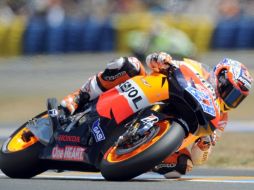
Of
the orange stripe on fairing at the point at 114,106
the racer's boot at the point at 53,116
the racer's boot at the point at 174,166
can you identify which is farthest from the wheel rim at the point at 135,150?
the racer's boot at the point at 53,116

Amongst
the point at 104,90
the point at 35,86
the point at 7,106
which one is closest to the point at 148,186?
the point at 104,90

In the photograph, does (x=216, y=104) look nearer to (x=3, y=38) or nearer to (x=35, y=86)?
(x=35, y=86)

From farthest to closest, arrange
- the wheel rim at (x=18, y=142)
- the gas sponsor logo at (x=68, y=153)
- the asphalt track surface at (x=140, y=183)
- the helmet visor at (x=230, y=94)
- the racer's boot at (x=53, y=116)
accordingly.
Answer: the wheel rim at (x=18, y=142) → the racer's boot at (x=53, y=116) → the helmet visor at (x=230, y=94) → the gas sponsor logo at (x=68, y=153) → the asphalt track surface at (x=140, y=183)

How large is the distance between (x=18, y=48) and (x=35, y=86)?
3899 millimetres

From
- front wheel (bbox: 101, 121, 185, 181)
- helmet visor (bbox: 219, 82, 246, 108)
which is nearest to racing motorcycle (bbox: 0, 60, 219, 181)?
front wheel (bbox: 101, 121, 185, 181)

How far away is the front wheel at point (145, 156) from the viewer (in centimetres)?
677

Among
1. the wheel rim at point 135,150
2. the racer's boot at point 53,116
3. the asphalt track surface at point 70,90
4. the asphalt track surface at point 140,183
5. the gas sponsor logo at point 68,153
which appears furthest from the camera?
the racer's boot at point 53,116

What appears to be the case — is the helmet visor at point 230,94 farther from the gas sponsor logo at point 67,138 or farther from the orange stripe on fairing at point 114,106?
the gas sponsor logo at point 67,138

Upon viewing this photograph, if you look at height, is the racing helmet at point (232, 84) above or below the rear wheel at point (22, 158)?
above

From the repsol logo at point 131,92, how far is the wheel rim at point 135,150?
35 cm

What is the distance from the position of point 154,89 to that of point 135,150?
25.6 inches

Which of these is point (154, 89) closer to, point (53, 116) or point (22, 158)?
point (53, 116)

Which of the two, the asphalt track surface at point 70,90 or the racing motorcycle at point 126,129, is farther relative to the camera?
the racing motorcycle at point 126,129

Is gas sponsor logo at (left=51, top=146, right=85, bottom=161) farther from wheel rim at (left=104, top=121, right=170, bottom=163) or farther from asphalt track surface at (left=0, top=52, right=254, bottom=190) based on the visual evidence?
wheel rim at (left=104, top=121, right=170, bottom=163)
